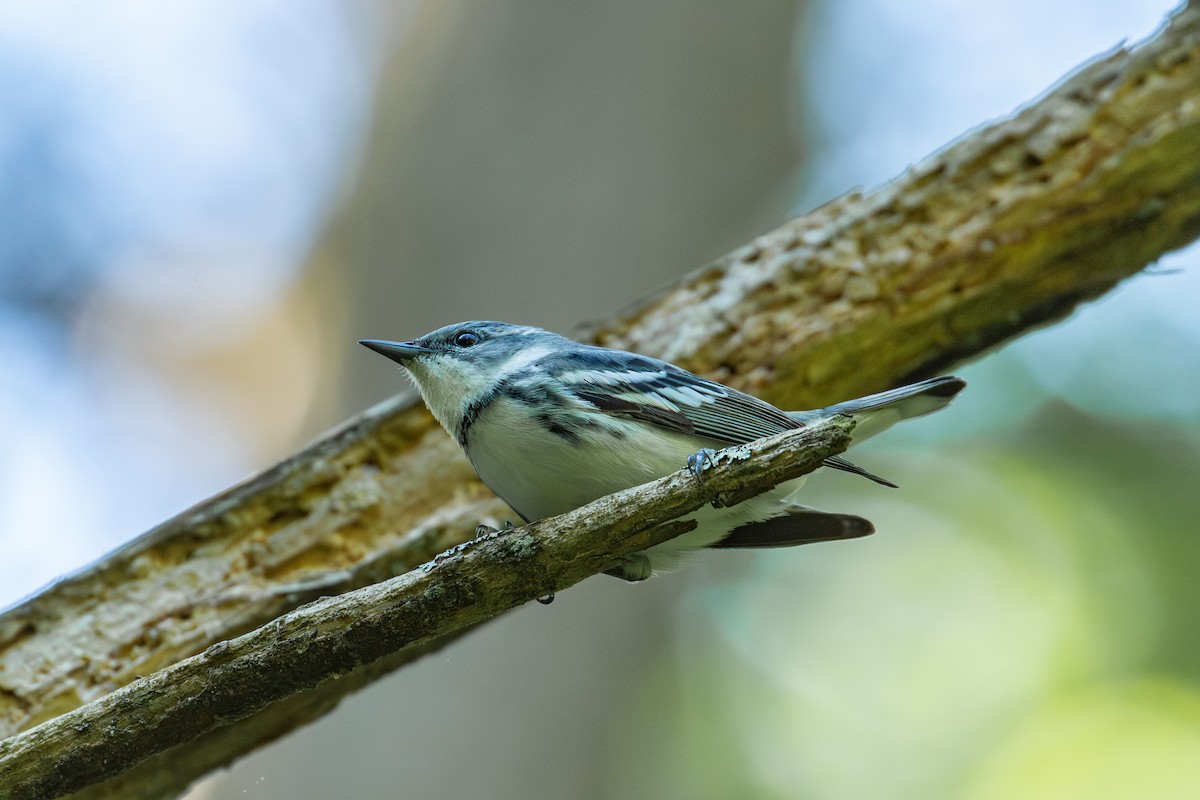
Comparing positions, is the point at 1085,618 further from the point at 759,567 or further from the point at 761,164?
the point at 761,164

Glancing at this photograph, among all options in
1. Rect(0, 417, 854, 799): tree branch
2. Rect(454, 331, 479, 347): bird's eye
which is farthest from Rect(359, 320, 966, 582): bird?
Rect(0, 417, 854, 799): tree branch

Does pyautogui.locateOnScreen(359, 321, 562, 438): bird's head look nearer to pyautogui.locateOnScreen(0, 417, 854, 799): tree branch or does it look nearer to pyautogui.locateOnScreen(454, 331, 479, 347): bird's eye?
pyautogui.locateOnScreen(454, 331, 479, 347): bird's eye

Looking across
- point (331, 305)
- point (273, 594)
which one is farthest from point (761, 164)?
point (273, 594)

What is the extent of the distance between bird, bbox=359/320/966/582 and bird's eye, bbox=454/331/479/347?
0.38 feet

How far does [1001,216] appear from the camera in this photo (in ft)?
12.2

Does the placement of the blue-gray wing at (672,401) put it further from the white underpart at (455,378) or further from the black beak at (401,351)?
the black beak at (401,351)

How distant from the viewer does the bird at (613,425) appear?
2.58 meters

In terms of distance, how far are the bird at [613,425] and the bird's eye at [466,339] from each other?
116mm

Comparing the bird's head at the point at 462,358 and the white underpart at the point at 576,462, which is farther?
the bird's head at the point at 462,358

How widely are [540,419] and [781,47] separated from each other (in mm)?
4708

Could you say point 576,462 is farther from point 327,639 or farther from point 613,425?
point 327,639

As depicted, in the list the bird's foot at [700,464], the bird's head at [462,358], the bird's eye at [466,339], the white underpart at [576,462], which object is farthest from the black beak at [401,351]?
the bird's foot at [700,464]

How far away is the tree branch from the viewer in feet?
6.91

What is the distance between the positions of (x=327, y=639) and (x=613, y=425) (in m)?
0.98
